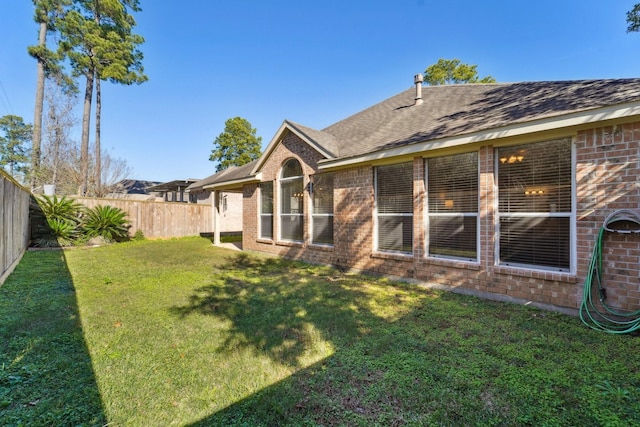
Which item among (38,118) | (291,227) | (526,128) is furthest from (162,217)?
(526,128)

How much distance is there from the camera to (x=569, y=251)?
4465 mm

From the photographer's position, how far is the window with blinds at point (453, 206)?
549 cm

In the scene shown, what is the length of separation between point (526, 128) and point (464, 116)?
77.6 inches

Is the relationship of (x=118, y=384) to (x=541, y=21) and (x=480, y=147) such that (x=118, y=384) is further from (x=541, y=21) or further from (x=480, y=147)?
(x=541, y=21)

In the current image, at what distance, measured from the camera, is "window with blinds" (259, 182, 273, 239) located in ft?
34.2

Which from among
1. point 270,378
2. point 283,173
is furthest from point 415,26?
point 270,378

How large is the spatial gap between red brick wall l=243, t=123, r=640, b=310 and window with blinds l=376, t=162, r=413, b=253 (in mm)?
215

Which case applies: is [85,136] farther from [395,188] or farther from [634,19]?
[634,19]

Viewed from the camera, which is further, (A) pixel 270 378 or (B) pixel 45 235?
(B) pixel 45 235

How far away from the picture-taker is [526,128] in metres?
4.54

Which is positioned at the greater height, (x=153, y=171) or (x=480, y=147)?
(x=153, y=171)

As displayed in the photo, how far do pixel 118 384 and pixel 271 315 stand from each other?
81.5 inches

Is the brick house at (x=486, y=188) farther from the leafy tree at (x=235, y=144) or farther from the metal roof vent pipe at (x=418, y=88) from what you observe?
the leafy tree at (x=235, y=144)

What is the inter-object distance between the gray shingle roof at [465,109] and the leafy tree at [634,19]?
7.66 meters
